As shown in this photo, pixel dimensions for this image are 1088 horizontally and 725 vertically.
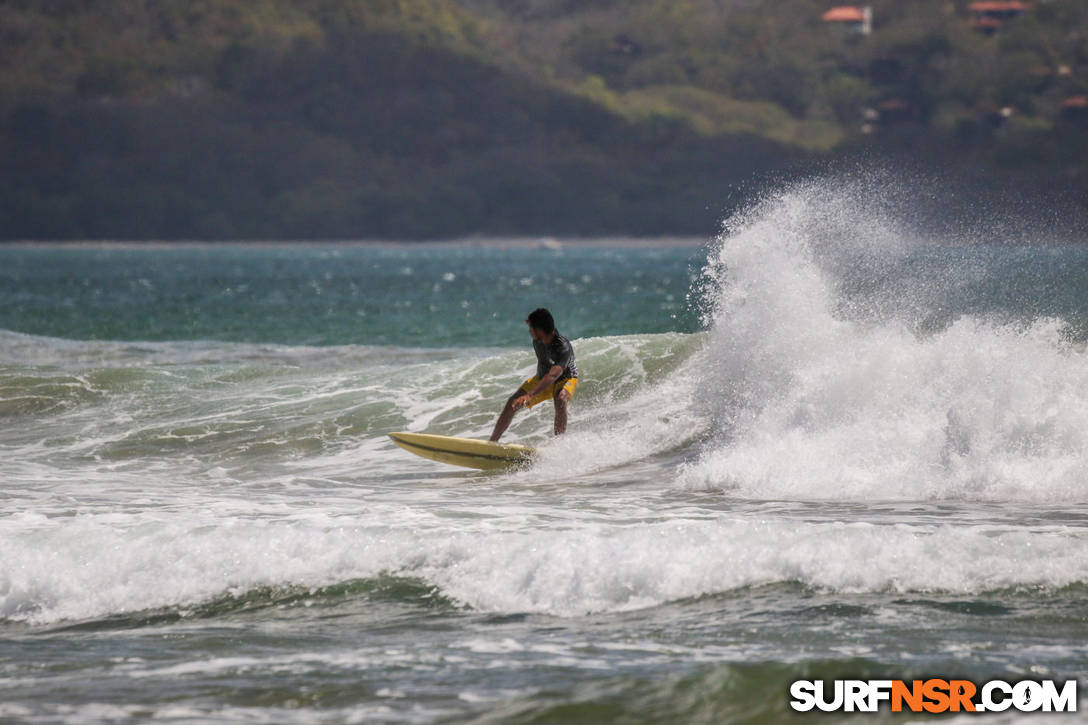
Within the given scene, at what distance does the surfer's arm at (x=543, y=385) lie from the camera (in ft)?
42.3

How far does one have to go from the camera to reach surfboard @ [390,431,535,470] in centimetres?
1301

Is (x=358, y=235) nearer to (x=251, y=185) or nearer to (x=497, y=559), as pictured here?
(x=251, y=185)

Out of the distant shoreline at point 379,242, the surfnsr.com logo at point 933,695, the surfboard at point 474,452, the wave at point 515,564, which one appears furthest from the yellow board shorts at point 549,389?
the distant shoreline at point 379,242

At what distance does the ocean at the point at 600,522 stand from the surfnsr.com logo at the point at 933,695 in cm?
10

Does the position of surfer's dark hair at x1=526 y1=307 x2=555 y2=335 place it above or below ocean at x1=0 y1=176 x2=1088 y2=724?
above

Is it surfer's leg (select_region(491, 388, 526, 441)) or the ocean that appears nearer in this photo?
the ocean

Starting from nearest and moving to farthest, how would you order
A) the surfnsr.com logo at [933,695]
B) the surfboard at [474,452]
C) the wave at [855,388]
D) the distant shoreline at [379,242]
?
the surfnsr.com logo at [933,695]
the wave at [855,388]
the surfboard at [474,452]
the distant shoreline at [379,242]

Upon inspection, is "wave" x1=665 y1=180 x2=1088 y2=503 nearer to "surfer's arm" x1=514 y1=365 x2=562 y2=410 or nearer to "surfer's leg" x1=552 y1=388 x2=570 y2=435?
"surfer's leg" x1=552 y1=388 x2=570 y2=435

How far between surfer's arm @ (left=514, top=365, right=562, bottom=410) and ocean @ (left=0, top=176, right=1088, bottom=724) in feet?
2.30

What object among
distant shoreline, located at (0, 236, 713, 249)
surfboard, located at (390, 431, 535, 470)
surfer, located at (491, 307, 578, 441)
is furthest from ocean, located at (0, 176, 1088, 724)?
Result: distant shoreline, located at (0, 236, 713, 249)

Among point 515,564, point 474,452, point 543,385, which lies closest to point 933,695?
point 515,564

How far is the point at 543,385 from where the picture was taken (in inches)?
507

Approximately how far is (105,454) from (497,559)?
23.2 ft

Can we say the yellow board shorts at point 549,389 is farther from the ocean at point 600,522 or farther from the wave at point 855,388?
the wave at point 855,388
